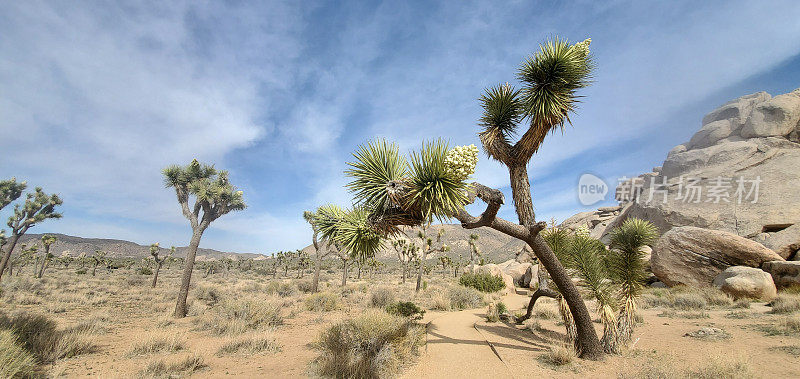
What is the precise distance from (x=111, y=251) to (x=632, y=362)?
161 meters

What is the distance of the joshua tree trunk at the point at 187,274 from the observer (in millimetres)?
13750

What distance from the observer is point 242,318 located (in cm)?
1136

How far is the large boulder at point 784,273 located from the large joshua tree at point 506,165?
16222 millimetres

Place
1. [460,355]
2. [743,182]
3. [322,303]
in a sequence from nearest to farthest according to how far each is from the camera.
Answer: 1. [460,355]
2. [322,303]
3. [743,182]

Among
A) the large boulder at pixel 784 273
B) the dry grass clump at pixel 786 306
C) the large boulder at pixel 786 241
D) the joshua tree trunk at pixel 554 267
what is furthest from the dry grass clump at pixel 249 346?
the large boulder at pixel 786 241

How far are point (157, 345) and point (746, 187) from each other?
37.8m

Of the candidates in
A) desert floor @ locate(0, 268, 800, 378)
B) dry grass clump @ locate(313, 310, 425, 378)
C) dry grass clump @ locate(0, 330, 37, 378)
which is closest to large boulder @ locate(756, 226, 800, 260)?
desert floor @ locate(0, 268, 800, 378)

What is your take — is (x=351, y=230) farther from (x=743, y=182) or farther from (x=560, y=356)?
(x=743, y=182)

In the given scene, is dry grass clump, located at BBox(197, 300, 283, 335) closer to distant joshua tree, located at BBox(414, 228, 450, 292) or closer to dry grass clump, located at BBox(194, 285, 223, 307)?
dry grass clump, located at BBox(194, 285, 223, 307)

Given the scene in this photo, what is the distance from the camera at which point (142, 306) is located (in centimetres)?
1655

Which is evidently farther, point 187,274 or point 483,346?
point 187,274

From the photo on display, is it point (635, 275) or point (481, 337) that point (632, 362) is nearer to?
point (635, 275)

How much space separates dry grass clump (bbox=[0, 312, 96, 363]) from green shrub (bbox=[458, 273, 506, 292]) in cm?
2201

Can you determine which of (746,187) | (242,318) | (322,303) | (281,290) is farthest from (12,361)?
(746,187)
